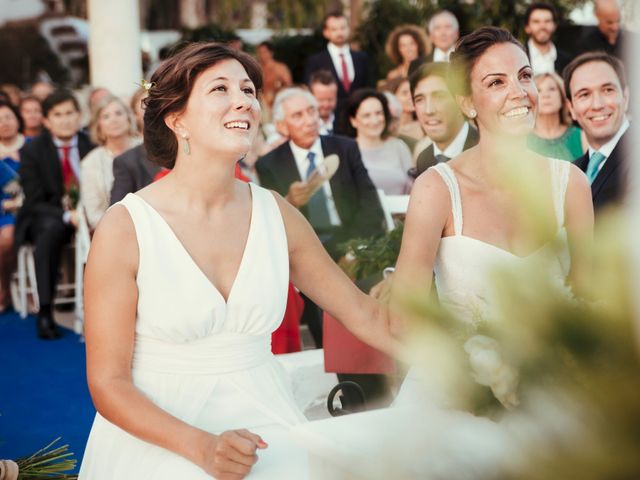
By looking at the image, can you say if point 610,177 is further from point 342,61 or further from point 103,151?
point 342,61

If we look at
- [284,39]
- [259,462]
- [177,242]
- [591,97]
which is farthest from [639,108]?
[284,39]

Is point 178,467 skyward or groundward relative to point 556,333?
groundward

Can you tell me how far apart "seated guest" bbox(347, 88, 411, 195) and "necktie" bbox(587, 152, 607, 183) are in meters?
2.80

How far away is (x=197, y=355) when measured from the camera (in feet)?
8.10

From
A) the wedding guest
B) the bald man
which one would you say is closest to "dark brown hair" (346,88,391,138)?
the bald man

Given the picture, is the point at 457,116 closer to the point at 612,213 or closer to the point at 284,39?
the point at 612,213

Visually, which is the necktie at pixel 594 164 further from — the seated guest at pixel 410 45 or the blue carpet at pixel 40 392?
the seated guest at pixel 410 45

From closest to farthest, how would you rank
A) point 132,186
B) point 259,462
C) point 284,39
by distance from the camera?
point 259,462 → point 132,186 → point 284,39

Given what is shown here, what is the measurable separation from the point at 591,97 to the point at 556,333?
11.9ft

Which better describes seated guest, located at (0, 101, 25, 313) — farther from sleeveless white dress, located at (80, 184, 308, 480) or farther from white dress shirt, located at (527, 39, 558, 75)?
sleeveless white dress, located at (80, 184, 308, 480)

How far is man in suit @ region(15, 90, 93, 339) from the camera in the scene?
7.57m

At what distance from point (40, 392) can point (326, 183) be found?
7.55 ft

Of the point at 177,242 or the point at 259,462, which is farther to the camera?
the point at 177,242

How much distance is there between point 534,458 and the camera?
0.73 m
